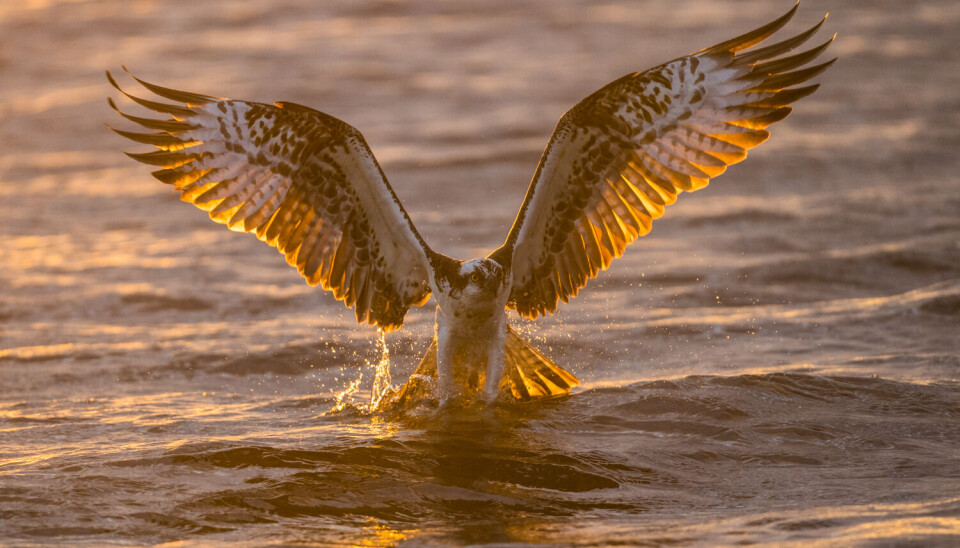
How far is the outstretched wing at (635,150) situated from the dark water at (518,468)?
93cm

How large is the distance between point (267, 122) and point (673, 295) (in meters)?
4.16

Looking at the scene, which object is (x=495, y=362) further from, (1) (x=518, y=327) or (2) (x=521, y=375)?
→ (1) (x=518, y=327)

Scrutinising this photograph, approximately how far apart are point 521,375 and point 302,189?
→ 1807 millimetres

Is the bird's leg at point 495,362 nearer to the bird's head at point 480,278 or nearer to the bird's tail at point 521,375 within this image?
the bird's tail at point 521,375

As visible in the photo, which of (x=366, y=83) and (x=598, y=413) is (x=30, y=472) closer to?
(x=598, y=413)

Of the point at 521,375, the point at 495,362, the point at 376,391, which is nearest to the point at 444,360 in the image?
the point at 495,362

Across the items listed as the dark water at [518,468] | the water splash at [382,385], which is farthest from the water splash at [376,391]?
the dark water at [518,468]

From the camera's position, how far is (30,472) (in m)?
6.73

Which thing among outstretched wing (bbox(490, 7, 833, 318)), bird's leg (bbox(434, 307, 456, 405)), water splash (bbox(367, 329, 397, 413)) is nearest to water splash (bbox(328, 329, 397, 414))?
water splash (bbox(367, 329, 397, 413))

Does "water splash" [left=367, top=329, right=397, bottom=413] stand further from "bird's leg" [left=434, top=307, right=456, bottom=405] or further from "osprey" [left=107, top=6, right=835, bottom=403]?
"bird's leg" [left=434, top=307, right=456, bottom=405]

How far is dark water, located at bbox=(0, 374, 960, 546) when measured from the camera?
19.6 ft

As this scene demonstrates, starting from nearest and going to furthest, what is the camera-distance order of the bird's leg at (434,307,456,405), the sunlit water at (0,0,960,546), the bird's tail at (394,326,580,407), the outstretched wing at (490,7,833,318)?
the sunlit water at (0,0,960,546) → the outstretched wing at (490,7,833,318) → the bird's leg at (434,307,456,405) → the bird's tail at (394,326,580,407)

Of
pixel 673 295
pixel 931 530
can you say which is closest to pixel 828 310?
pixel 673 295

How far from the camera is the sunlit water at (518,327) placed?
625cm
